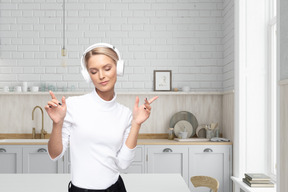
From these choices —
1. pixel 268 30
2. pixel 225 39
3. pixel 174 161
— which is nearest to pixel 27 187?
pixel 174 161

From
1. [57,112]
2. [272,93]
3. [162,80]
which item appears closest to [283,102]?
[272,93]

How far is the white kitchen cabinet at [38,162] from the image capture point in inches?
158

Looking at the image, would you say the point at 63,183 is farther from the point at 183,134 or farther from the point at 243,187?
the point at 183,134

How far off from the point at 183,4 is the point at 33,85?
259 cm

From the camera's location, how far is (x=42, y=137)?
14.9 feet

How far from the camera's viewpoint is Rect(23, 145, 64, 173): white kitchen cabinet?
4.00 metres

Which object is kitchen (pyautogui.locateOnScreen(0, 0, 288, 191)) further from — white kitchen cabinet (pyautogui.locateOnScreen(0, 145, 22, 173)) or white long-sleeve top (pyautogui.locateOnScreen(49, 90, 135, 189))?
white long-sleeve top (pyautogui.locateOnScreen(49, 90, 135, 189))

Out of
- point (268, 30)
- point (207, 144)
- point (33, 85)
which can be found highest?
point (268, 30)

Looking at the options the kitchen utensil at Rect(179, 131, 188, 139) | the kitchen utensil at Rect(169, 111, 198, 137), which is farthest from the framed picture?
the kitchen utensil at Rect(179, 131, 188, 139)

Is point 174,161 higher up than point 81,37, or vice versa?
point 81,37

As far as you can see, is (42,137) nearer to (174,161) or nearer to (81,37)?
(81,37)

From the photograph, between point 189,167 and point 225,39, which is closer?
point 189,167

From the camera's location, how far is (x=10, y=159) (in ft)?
13.2

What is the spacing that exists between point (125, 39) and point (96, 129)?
146 inches
